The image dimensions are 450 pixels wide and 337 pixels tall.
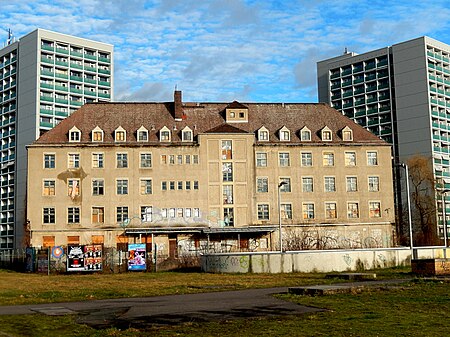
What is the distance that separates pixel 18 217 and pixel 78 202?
59465mm

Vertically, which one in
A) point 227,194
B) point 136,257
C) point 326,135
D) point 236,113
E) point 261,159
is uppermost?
point 236,113

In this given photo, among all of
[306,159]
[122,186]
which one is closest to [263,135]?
[306,159]

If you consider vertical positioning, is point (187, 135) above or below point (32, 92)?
below

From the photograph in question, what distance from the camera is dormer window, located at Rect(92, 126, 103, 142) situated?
72250 mm

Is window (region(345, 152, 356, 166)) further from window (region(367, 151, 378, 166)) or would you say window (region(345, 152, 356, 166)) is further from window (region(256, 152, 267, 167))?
window (region(256, 152, 267, 167))

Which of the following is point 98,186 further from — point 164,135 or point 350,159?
point 350,159

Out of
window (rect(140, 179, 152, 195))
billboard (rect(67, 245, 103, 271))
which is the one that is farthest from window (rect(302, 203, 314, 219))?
billboard (rect(67, 245, 103, 271))

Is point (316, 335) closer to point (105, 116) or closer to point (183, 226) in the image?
point (183, 226)

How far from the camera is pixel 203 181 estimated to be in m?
72.3

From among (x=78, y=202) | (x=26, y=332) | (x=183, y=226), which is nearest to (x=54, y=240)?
(x=78, y=202)

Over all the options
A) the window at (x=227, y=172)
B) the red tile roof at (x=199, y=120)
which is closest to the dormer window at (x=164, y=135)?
the red tile roof at (x=199, y=120)

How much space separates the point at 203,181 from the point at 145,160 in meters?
7.14

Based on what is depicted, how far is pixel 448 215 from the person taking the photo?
119812 mm

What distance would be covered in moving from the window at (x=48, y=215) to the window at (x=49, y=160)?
490 centimetres
